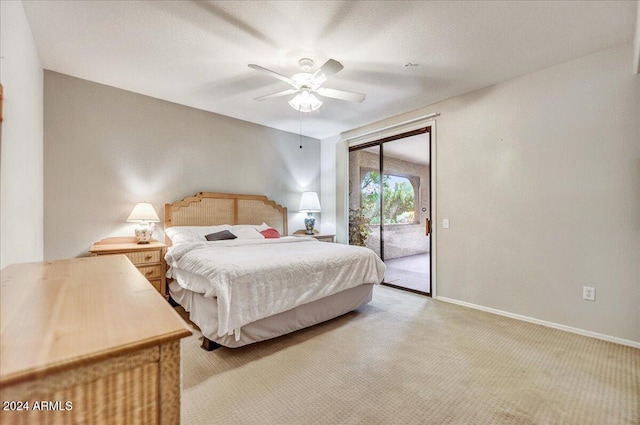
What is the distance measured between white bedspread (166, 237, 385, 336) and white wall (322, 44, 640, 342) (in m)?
1.28

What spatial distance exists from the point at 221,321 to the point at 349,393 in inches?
39.9

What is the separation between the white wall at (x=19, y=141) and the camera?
1.63 meters

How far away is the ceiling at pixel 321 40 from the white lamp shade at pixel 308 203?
6.66 ft

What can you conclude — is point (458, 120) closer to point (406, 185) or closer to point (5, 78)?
point (406, 185)

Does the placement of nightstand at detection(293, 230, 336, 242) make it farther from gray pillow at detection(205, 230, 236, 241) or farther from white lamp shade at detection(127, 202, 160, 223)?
white lamp shade at detection(127, 202, 160, 223)

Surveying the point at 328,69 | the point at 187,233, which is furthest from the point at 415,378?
the point at 187,233

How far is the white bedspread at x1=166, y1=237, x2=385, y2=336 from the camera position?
2.09 meters

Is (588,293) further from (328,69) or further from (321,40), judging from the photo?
(321,40)

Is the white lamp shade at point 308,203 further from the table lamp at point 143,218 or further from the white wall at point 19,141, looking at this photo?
the white wall at point 19,141

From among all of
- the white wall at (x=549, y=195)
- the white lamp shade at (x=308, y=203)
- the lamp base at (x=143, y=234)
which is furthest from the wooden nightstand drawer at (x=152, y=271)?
the white wall at (x=549, y=195)

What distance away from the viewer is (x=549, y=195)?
2795 millimetres

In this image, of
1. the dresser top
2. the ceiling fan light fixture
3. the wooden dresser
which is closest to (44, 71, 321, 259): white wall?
the ceiling fan light fixture

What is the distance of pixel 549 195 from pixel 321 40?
2.68 metres

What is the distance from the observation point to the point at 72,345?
57cm
